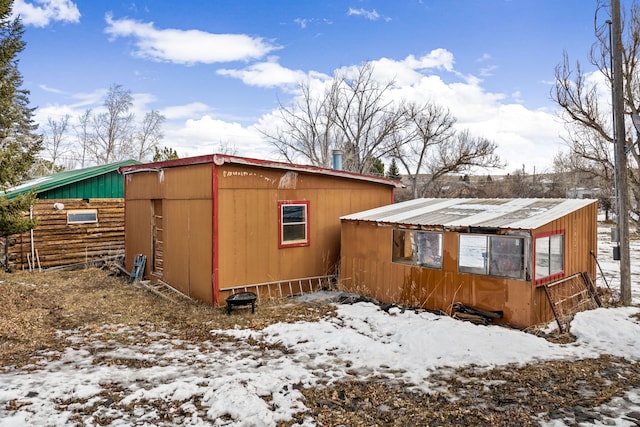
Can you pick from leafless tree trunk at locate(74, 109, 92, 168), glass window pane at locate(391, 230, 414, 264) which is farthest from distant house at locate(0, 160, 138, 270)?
leafless tree trunk at locate(74, 109, 92, 168)

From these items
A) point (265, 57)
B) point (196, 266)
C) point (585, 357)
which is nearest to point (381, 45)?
point (265, 57)

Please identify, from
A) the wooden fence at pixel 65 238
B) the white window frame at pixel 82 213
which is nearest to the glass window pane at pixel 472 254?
the wooden fence at pixel 65 238

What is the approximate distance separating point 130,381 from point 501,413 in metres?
4.42

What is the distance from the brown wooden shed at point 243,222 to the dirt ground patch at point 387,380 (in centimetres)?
96

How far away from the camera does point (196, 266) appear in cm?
963

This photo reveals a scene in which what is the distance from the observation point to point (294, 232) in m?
10.4

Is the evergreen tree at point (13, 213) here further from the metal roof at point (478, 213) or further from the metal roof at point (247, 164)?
the metal roof at point (478, 213)

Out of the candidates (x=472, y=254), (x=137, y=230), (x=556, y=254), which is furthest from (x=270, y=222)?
(x=556, y=254)

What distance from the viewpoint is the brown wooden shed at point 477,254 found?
7.46m

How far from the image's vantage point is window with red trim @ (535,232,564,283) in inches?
301

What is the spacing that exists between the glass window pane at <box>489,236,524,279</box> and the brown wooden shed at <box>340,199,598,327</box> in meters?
0.02

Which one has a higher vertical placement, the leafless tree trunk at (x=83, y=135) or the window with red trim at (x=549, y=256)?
the leafless tree trunk at (x=83, y=135)

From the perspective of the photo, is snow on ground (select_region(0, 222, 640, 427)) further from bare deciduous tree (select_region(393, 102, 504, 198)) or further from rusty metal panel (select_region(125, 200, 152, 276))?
bare deciduous tree (select_region(393, 102, 504, 198))

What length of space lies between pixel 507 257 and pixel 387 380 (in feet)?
12.2
